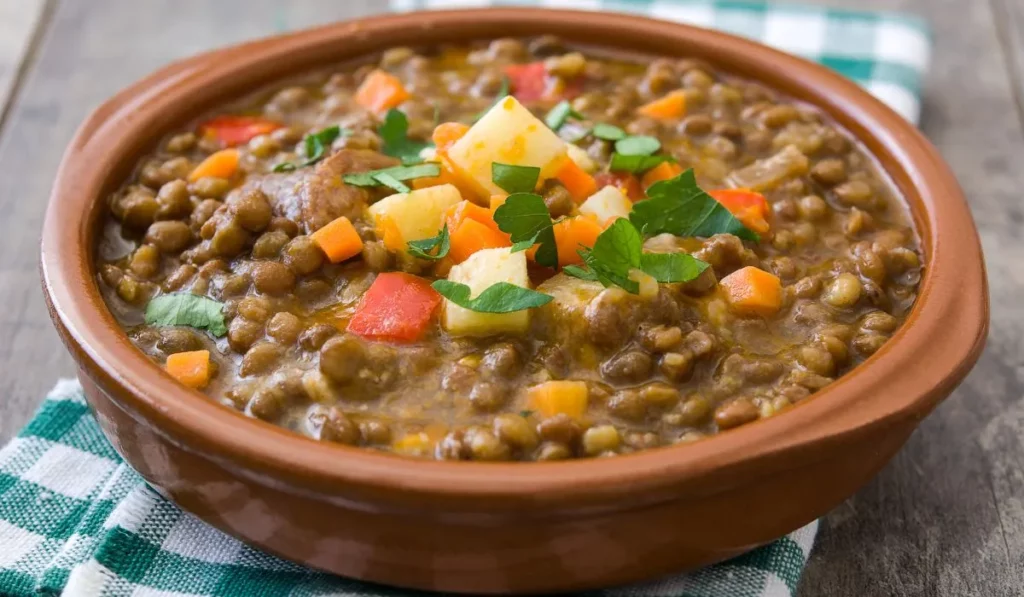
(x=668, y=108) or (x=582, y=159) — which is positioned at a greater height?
(x=582, y=159)

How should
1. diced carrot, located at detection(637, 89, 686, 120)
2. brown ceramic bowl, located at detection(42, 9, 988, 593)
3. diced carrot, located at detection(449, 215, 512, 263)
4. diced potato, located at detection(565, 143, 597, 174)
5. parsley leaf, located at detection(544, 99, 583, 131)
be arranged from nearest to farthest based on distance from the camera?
brown ceramic bowl, located at detection(42, 9, 988, 593), diced carrot, located at detection(449, 215, 512, 263), diced potato, located at detection(565, 143, 597, 174), parsley leaf, located at detection(544, 99, 583, 131), diced carrot, located at detection(637, 89, 686, 120)

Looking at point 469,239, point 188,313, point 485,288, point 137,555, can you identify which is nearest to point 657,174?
point 469,239

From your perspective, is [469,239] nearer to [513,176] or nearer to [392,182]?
[513,176]

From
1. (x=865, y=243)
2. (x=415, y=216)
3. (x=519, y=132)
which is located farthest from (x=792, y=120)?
(x=415, y=216)

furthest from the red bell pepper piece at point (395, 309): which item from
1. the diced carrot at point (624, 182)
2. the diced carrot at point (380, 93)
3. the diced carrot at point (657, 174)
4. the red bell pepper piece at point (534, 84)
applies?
the red bell pepper piece at point (534, 84)

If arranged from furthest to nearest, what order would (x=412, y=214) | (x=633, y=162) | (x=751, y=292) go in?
(x=633, y=162)
(x=412, y=214)
(x=751, y=292)

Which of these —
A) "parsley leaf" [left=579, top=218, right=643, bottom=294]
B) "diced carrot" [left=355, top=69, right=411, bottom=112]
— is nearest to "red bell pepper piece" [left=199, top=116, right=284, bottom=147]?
"diced carrot" [left=355, top=69, right=411, bottom=112]

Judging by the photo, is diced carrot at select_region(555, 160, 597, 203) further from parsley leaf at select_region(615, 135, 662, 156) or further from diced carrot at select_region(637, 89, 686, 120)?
diced carrot at select_region(637, 89, 686, 120)
